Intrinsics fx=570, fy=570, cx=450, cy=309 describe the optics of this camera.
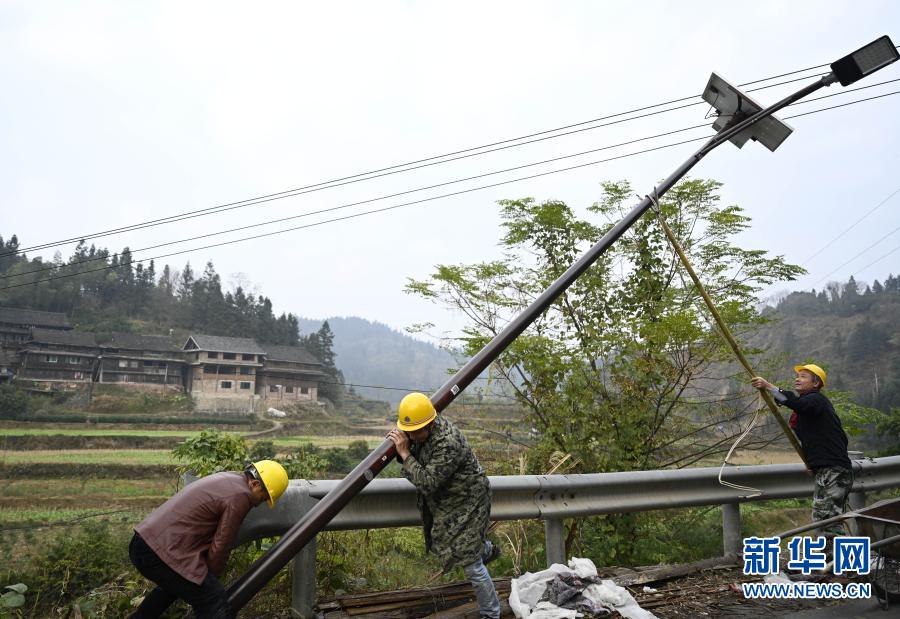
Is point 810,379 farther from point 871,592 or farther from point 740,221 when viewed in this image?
point 740,221

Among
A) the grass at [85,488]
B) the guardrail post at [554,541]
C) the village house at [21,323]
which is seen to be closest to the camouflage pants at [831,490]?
the guardrail post at [554,541]

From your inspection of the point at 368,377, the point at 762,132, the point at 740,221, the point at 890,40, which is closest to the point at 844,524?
the point at 762,132

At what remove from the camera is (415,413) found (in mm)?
3926

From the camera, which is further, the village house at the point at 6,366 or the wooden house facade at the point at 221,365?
the wooden house facade at the point at 221,365

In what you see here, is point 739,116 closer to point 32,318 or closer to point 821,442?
point 821,442

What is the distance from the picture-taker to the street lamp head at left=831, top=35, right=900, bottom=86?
17.8ft

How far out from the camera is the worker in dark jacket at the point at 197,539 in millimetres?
3305

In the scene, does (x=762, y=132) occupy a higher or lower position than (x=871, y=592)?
higher

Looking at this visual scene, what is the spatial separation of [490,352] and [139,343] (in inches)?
2190

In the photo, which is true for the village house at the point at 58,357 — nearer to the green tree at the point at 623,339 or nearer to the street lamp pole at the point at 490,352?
the green tree at the point at 623,339

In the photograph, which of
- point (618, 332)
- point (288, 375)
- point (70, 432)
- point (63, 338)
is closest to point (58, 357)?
point (63, 338)

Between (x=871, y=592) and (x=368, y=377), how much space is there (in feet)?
510

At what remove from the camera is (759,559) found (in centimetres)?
484

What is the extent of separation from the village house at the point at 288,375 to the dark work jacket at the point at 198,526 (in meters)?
54.5
